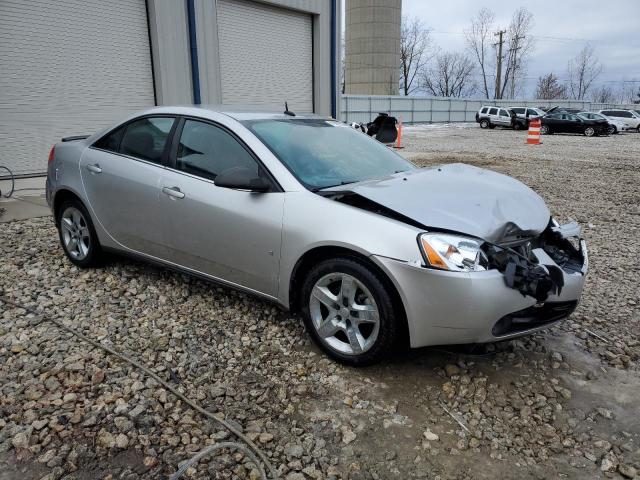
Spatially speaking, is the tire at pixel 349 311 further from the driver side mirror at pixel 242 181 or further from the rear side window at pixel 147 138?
the rear side window at pixel 147 138

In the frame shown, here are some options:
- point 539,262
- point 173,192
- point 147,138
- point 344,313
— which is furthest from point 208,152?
point 539,262

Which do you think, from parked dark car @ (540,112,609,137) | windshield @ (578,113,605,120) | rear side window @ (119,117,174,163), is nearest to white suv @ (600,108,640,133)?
windshield @ (578,113,605,120)

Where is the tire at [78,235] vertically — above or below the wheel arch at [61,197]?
below

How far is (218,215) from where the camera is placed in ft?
11.2

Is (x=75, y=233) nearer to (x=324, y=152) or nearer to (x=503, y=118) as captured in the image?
(x=324, y=152)

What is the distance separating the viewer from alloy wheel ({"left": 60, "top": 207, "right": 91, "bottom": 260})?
15.0ft

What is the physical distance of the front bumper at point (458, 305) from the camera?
2.60m

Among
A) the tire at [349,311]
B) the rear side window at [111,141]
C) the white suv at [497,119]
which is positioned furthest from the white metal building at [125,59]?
the white suv at [497,119]

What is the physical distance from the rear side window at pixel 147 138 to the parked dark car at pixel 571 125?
31.4m

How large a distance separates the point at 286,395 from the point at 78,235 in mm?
2892

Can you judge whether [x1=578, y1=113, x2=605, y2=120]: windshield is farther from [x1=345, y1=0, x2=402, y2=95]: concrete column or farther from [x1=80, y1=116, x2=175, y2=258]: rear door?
[x1=80, y1=116, x2=175, y2=258]: rear door

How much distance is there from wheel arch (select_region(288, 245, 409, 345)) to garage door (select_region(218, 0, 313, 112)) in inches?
421

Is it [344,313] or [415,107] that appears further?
[415,107]

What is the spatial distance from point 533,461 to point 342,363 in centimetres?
116
